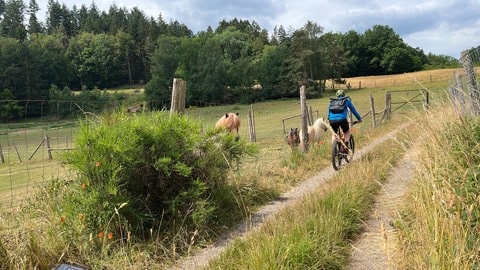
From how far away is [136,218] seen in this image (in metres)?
5.04

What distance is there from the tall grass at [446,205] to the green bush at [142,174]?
8.74 feet

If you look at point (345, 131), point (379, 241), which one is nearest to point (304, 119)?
point (345, 131)

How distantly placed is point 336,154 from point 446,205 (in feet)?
19.3

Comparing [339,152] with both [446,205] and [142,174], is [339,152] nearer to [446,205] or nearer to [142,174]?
[142,174]

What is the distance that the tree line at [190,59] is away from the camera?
8062 cm

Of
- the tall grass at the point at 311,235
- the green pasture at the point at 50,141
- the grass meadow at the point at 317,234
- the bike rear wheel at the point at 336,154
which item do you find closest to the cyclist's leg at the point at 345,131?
the bike rear wheel at the point at 336,154

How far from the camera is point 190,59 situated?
91500 millimetres

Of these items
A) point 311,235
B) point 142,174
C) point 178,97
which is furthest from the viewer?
point 178,97

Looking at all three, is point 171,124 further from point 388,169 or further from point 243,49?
point 243,49

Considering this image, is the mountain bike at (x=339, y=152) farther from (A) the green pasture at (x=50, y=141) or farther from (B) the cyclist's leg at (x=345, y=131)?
(A) the green pasture at (x=50, y=141)

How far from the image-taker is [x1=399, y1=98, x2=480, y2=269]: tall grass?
296 centimetres

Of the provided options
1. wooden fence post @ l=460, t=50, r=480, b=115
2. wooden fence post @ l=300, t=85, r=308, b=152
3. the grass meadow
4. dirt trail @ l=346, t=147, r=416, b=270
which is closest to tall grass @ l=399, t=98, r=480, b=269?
the grass meadow

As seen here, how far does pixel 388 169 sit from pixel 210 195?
387cm

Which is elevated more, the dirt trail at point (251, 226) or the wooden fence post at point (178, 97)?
the wooden fence post at point (178, 97)
